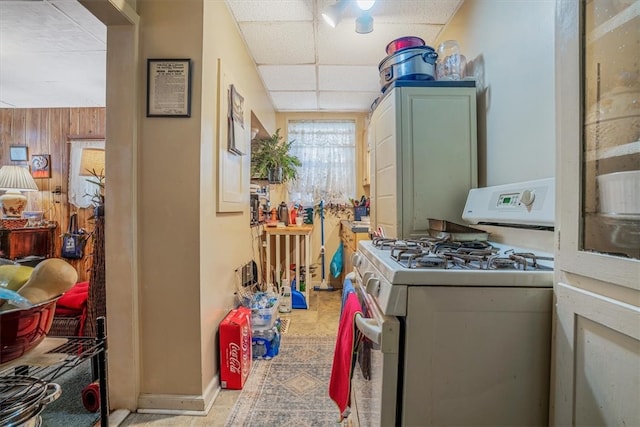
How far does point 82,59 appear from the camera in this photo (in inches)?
101

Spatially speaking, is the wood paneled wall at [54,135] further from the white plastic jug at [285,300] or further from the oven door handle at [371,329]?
the oven door handle at [371,329]

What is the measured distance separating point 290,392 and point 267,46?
2611mm

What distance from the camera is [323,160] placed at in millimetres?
4258

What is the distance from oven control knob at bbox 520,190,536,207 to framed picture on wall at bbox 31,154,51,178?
16.2 feet

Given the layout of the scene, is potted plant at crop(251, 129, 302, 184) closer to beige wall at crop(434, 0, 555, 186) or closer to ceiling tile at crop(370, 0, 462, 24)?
ceiling tile at crop(370, 0, 462, 24)

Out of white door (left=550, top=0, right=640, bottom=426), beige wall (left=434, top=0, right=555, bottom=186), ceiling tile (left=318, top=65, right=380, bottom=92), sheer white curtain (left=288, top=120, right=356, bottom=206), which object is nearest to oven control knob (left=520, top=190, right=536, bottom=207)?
beige wall (left=434, top=0, right=555, bottom=186)

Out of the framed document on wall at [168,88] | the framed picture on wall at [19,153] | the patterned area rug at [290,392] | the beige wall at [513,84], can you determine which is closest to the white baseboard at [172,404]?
the patterned area rug at [290,392]

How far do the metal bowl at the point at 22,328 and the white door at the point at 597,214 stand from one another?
46.7 inches

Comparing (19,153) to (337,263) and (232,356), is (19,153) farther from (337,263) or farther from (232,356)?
(337,263)

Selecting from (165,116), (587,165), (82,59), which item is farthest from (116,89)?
(587,165)

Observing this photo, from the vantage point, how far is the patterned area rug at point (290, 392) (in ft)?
5.07

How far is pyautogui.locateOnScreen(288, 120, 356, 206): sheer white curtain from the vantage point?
13.9ft

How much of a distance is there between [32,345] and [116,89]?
1.35m

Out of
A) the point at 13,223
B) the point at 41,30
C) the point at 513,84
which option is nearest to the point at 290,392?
the point at 513,84
